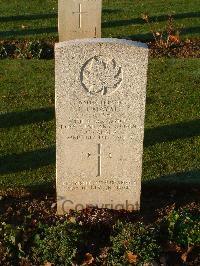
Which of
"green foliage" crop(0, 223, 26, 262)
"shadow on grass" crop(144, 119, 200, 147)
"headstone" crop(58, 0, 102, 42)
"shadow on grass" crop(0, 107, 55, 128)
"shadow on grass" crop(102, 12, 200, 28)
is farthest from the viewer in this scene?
"shadow on grass" crop(102, 12, 200, 28)

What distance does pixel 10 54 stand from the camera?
484 inches

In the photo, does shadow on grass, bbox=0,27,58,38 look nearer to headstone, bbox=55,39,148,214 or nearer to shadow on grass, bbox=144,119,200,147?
shadow on grass, bbox=144,119,200,147

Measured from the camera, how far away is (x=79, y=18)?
1137 centimetres

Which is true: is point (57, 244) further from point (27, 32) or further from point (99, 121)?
point (27, 32)

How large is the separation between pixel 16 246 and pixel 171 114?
14.6 feet

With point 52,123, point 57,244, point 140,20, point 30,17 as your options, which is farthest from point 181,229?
point 30,17

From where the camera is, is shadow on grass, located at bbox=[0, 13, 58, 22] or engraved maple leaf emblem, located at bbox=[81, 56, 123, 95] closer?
engraved maple leaf emblem, located at bbox=[81, 56, 123, 95]

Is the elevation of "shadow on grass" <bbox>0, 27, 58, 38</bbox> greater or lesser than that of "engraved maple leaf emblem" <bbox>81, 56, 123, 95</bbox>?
lesser

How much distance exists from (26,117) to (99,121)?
3.51 metres

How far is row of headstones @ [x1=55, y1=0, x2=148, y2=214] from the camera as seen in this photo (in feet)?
17.7

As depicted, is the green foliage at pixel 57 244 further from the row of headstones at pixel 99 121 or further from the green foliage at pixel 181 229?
the green foliage at pixel 181 229

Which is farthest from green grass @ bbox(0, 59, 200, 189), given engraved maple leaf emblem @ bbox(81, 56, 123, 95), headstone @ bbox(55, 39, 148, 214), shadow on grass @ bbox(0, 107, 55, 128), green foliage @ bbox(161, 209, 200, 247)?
engraved maple leaf emblem @ bbox(81, 56, 123, 95)

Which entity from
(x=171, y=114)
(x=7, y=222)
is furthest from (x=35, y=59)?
(x=7, y=222)

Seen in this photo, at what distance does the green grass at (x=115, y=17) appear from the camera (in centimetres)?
1397
